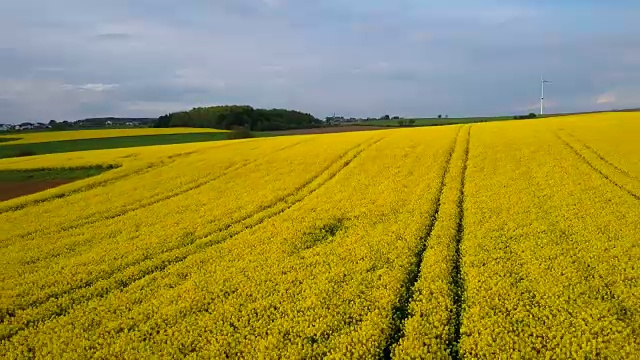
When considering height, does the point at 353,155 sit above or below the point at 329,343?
above

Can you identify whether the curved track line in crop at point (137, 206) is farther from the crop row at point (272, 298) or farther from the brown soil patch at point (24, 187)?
the brown soil patch at point (24, 187)

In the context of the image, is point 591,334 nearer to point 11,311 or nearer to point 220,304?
point 220,304

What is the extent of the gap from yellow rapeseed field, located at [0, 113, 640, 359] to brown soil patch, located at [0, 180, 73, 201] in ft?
6.83

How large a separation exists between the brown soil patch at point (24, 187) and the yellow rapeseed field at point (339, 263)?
2081 millimetres

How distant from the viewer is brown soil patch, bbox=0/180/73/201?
2371 centimetres

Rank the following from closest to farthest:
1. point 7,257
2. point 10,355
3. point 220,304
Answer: point 10,355, point 220,304, point 7,257

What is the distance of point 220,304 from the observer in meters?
10.6


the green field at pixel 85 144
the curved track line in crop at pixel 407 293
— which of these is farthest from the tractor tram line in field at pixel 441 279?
the green field at pixel 85 144

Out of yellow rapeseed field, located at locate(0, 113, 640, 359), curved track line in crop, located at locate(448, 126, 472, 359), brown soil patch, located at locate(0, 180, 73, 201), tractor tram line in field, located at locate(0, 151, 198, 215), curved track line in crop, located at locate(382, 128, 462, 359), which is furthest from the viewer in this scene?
brown soil patch, located at locate(0, 180, 73, 201)

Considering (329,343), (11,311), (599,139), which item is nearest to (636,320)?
(329,343)

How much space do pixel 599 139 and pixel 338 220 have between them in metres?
19.4

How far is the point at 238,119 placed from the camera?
298 ft

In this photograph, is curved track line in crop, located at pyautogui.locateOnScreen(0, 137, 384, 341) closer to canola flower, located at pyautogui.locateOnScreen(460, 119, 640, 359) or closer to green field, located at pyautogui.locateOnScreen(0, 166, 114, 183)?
canola flower, located at pyautogui.locateOnScreen(460, 119, 640, 359)

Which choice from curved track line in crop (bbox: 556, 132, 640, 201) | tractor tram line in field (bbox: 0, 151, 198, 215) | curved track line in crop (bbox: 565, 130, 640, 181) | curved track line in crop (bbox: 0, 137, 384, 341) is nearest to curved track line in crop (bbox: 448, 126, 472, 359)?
curved track line in crop (bbox: 556, 132, 640, 201)
